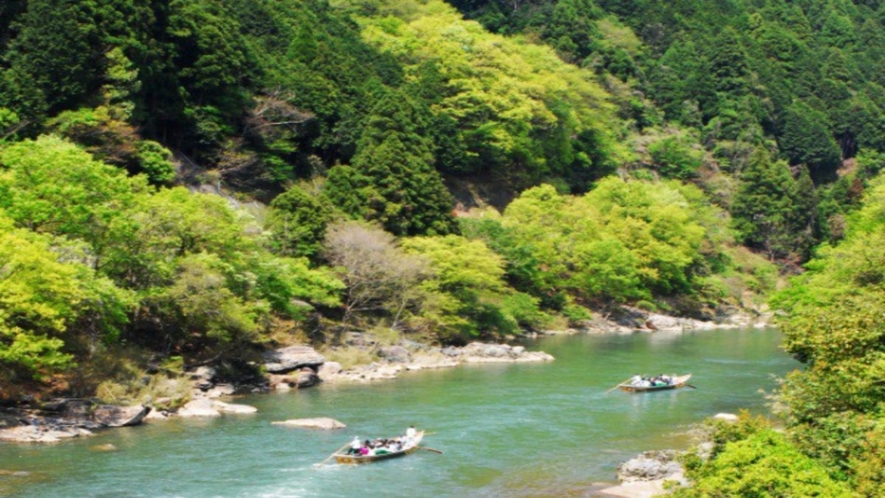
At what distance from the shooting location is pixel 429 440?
28.7 meters

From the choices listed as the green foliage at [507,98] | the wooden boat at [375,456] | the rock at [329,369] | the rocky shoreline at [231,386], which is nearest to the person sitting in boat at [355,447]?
the wooden boat at [375,456]

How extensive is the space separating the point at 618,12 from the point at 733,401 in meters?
88.0

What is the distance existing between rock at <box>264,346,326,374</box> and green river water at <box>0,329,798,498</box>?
6.44 feet

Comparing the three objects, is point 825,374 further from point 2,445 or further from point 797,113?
point 797,113

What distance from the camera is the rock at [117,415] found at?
2855 cm

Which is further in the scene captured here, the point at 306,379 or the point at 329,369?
the point at 329,369

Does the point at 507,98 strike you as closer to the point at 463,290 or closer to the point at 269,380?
the point at 463,290

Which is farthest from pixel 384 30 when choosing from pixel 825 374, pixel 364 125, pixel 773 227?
pixel 825 374

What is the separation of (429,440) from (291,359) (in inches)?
449

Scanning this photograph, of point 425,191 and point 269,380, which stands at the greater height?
point 425,191

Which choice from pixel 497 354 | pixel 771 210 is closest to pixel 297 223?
pixel 497 354

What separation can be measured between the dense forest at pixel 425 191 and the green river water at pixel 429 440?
4150 millimetres

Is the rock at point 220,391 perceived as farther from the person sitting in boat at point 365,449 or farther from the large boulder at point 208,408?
the person sitting in boat at point 365,449

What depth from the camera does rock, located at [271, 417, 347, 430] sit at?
96.6 feet
